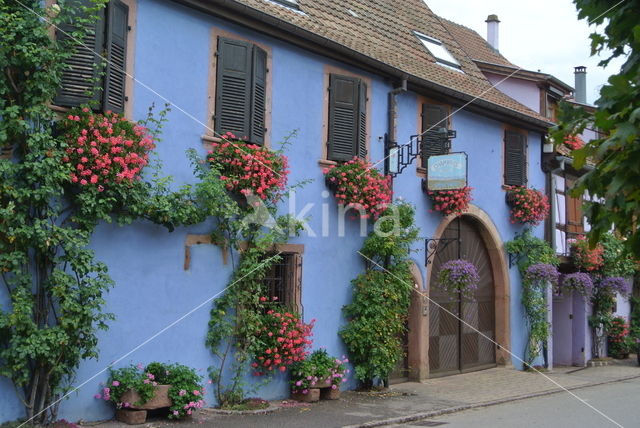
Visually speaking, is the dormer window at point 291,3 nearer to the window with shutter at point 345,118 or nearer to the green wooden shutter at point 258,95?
the window with shutter at point 345,118

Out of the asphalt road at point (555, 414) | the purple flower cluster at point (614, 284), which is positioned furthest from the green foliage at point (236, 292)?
the purple flower cluster at point (614, 284)

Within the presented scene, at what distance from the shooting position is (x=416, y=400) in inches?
504

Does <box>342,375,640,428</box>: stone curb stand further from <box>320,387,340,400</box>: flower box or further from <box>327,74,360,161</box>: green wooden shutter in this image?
<box>327,74,360,161</box>: green wooden shutter

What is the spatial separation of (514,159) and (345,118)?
6.17m

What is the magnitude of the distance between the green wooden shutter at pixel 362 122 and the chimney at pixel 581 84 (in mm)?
15514

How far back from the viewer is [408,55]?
16.2m

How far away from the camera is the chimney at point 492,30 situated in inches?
979

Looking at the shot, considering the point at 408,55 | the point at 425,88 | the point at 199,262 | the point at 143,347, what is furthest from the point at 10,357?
the point at 408,55

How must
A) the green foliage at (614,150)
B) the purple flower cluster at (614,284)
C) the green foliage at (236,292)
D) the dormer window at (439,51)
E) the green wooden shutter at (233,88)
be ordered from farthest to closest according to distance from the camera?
the purple flower cluster at (614,284) < the dormer window at (439,51) < the green wooden shutter at (233,88) < the green foliage at (236,292) < the green foliage at (614,150)

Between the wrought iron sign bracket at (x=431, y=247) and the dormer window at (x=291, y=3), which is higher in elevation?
the dormer window at (x=291, y=3)

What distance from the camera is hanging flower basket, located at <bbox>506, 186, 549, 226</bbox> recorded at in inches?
702

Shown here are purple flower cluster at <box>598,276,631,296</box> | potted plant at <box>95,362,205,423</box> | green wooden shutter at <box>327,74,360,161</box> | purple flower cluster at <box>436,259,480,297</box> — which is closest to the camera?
potted plant at <box>95,362,205,423</box>

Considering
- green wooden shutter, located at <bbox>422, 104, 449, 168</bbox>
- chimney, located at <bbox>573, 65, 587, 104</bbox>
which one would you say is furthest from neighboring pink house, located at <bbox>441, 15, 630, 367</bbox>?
chimney, located at <bbox>573, 65, 587, 104</bbox>

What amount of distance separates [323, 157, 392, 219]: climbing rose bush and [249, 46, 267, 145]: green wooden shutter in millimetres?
1599
